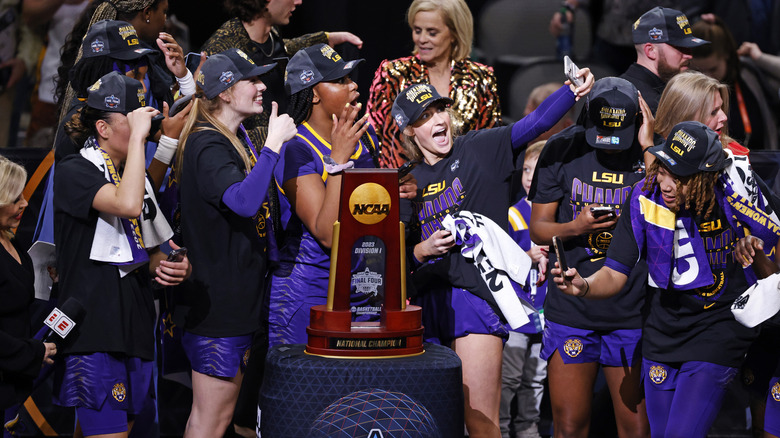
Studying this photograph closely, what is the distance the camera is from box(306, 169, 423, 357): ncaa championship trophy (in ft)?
10.7

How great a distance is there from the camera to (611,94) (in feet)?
13.4

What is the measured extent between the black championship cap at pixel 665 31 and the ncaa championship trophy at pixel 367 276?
6.30 feet

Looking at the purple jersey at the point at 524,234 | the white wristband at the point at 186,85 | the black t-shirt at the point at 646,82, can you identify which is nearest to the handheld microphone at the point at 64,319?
the white wristband at the point at 186,85

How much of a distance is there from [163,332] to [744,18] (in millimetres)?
3994

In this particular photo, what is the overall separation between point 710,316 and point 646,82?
4.42 ft

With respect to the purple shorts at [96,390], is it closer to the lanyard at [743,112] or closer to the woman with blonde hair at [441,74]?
the woman with blonde hair at [441,74]

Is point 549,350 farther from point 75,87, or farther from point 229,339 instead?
point 75,87

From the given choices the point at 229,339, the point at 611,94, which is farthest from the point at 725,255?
the point at 229,339

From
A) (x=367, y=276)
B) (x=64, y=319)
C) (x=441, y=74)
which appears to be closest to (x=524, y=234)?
(x=441, y=74)

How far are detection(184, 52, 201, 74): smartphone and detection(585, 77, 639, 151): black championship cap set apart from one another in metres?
1.98

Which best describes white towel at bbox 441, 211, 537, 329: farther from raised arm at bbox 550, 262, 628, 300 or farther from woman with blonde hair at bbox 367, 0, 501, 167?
woman with blonde hair at bbox 367, 0, 501, 167

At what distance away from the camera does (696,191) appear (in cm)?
363

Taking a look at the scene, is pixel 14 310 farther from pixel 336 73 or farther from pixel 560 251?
pixel 560 251

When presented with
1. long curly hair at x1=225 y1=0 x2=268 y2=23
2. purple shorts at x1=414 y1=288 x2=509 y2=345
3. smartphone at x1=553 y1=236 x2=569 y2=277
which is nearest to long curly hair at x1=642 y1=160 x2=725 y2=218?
smartphone at x1=553 y1=236 x2=569 y2=277
